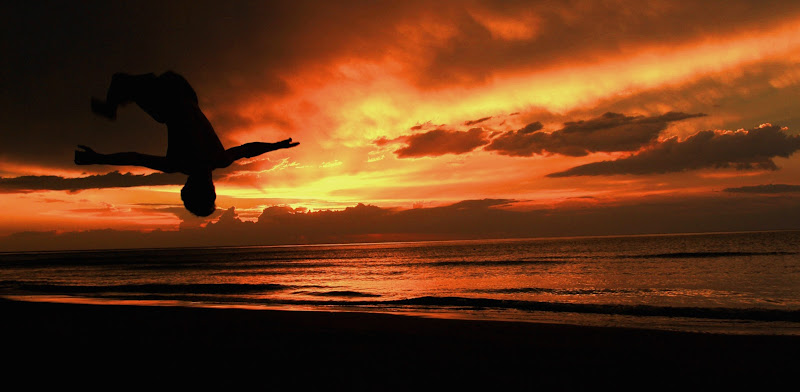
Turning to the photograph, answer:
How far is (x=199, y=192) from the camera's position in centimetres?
184

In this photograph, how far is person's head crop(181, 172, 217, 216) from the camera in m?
1.84

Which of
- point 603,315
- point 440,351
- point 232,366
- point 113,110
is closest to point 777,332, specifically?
point 603,315

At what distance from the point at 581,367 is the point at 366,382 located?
127 inches

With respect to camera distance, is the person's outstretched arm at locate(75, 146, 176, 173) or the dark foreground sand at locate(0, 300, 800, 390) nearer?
the person's outstretched arm at locate(75, 146, 176, 173)

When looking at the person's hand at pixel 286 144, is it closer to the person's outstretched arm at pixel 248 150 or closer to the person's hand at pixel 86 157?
the person's outstretched arm at pixel 248 150

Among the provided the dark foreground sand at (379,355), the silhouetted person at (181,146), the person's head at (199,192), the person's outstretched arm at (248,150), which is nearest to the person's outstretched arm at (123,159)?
the silhouetted person at (181,146)

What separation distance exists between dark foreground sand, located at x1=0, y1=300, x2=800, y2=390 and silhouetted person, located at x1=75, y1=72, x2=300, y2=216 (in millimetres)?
4523

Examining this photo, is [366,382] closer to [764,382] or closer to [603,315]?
[764,382]

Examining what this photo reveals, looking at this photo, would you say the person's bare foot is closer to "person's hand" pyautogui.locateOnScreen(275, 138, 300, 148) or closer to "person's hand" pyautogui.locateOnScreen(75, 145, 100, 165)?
"person's hand" pyautogui.locateOnScreen(75, 145, 100, 165)

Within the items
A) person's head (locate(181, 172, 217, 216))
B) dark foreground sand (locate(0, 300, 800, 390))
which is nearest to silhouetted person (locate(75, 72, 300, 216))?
person's head (locate(181, 172, 217, 216))

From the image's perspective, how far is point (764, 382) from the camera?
645cm

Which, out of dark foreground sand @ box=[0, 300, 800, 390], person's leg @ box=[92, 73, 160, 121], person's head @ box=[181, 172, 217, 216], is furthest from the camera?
dark foreground sand @ box=[0, 300, 800, 390]

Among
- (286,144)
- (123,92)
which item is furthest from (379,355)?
(123,92)

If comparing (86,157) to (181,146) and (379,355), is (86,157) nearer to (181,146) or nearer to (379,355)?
(181,146)
